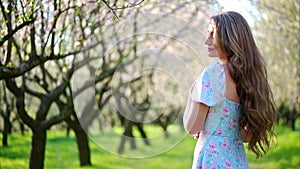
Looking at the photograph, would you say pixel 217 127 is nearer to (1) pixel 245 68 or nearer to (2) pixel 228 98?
(2) pixel 228 98

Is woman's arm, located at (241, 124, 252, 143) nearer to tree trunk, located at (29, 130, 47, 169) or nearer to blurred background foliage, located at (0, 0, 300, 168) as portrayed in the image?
blurred background foliage, located at (0, 0, 300, 168)

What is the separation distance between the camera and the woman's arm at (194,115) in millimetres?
3477

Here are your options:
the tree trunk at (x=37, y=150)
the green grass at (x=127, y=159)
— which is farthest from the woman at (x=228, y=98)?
the green grass at (x=127, y=159)

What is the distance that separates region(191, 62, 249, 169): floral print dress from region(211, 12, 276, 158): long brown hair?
76 mm

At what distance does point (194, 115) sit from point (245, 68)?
41 centimetres

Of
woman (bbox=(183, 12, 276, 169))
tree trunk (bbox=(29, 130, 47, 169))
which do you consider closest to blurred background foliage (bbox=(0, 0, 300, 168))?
tree trunk (bbox=(29, 130, 47, 169))

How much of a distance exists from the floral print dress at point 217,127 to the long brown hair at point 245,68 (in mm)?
76

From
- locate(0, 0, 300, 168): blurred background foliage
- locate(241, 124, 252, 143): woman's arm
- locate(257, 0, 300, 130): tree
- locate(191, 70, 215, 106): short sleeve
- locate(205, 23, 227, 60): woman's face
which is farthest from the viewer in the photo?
locate(257, 0, 300, 130): tree

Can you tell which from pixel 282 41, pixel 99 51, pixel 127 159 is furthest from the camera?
pixel 282 41

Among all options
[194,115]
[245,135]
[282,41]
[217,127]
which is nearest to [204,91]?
[194,115]

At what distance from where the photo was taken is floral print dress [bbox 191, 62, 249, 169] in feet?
11.5

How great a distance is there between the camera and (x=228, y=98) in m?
3.62

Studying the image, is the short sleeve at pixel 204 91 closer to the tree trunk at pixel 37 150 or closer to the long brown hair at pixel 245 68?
the long brown hair at pixel 245 68

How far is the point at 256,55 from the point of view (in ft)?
11.8
